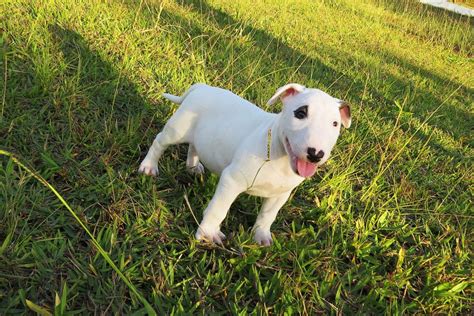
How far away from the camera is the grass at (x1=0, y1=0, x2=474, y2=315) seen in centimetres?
206

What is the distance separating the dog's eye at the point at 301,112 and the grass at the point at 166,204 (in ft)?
2.65

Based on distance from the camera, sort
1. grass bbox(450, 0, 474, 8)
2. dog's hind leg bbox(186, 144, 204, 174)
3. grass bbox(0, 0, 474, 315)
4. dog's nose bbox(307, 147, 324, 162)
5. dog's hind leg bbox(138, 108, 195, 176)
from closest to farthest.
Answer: dog's nose bbox(307, 147, 324, 162)
grass bbox(0, 0, 474, 315)
dog's hind leg bbox(138, 108, 195, 176)
dog's hind leg bbox(186, 144, 204, 174)
grass bbox(450, 0, 474, 8)

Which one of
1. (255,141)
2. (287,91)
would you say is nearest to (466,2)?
(287,91)

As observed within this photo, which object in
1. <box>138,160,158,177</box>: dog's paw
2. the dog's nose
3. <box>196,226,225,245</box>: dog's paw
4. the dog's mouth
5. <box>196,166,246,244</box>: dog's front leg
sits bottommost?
<box>138,160,158,177</box>: dog's paw

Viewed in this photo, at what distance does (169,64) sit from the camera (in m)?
4.26

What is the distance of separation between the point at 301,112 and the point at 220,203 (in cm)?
68

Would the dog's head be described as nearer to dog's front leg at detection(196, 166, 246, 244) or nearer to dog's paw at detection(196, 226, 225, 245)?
dog's front leg at detection(196, 166, 246, 244)

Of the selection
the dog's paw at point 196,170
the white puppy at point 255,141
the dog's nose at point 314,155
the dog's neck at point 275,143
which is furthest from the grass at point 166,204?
the dog's nose at point 314,155

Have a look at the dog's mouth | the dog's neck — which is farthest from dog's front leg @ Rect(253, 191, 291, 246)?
the dog's mouth

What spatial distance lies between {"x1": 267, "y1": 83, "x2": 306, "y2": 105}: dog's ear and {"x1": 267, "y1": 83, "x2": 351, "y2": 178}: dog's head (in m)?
0.07

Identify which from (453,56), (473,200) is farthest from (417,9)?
(473,200)

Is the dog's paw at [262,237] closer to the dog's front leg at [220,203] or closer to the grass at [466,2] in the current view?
the dog's front leg at [220,203]

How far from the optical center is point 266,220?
2.47 metres

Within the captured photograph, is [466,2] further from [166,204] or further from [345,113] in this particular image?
[166,204]
